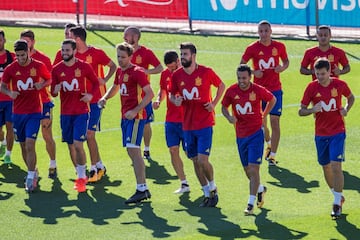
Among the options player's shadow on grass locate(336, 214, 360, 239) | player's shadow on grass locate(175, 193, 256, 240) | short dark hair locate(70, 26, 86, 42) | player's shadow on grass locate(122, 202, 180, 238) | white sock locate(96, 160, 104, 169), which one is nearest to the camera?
player's shadow on grass locate(336, 214, 360, 239)

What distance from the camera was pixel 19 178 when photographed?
18391 mm

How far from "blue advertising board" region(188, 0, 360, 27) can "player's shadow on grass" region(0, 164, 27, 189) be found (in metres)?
12.6

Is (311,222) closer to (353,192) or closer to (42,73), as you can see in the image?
(353,192)

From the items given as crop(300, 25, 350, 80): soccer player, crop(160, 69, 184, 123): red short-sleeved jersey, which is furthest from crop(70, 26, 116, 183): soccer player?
crop(300, 25, 350, 80): soccer player

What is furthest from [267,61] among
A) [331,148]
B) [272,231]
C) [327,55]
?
[272,231]

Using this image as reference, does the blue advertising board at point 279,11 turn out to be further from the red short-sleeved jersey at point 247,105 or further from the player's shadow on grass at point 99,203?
the red short-sleeved jersey at point 247,105

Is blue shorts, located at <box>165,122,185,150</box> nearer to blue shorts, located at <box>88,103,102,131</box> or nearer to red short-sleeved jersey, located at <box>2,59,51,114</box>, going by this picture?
blue shorts, located at <box>88,103,102,131</box>

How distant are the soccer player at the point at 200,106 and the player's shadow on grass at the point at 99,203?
4.38 feet

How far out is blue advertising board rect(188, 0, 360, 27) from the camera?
96.4 feet

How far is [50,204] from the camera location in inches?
656

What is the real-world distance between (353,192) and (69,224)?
14.9 ft

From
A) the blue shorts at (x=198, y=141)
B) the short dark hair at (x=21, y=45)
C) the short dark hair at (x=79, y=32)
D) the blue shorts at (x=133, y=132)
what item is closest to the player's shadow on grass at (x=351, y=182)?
the blue shorts at (x=198, y=141)

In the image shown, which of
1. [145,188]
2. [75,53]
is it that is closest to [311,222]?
[145,188]

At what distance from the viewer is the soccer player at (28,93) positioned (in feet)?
57.0
